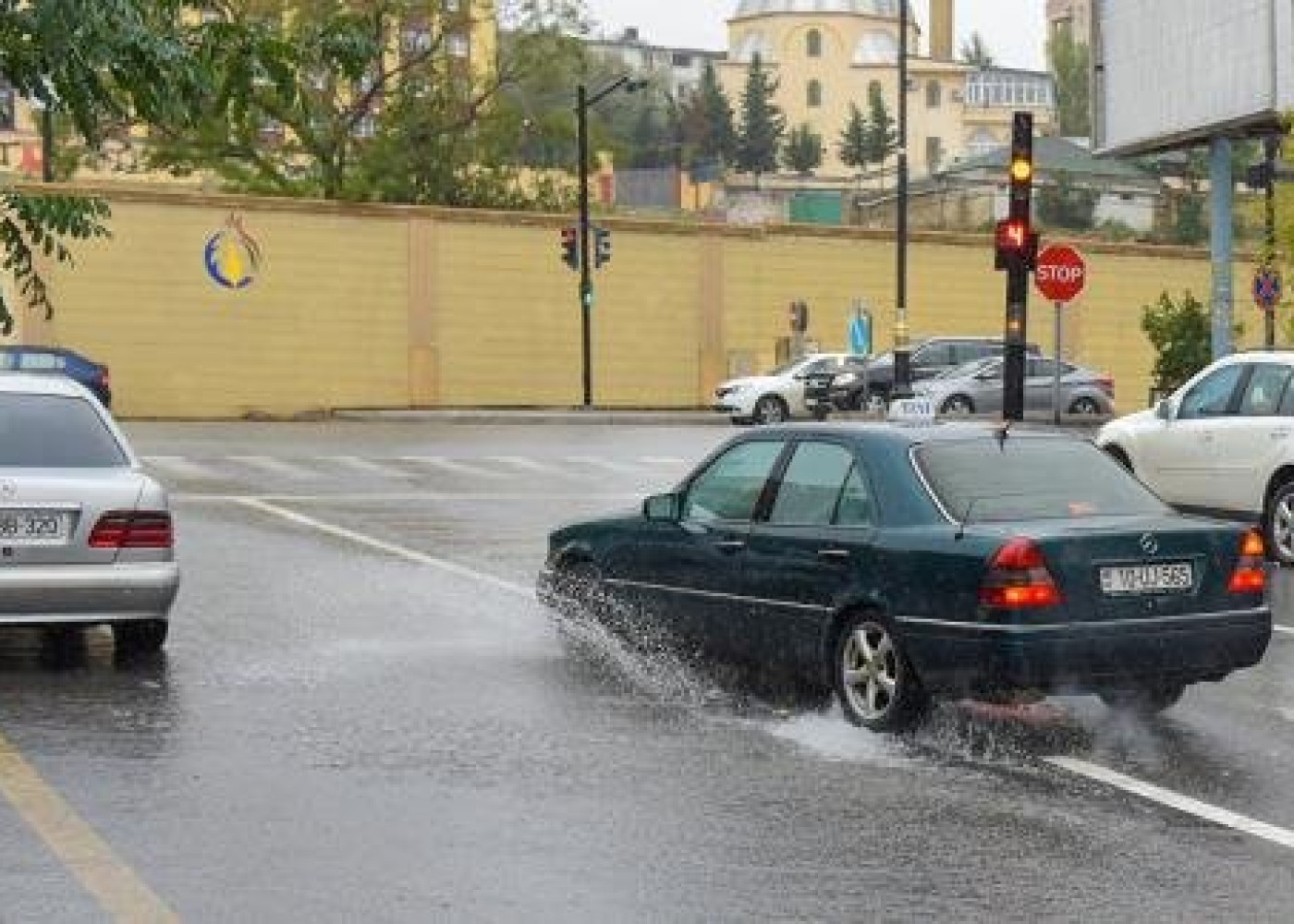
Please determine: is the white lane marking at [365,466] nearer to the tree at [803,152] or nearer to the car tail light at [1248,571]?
the car tail light at [1248,571]

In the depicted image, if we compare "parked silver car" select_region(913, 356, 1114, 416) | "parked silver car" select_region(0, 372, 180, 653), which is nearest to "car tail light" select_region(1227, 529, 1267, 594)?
"parked silver car" select_region(0, 372, 180, 653)

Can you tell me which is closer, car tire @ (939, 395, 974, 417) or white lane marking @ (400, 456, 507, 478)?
white lane marking @ (400, 456, 507, 478)

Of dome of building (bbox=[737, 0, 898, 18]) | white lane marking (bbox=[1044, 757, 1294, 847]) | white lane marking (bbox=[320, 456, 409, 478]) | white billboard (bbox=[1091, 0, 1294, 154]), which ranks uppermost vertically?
dome of building (bbox=[737, 0, 898, 18])

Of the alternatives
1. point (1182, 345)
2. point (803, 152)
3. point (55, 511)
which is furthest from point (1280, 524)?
point (803, 152)

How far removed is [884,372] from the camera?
49.3m

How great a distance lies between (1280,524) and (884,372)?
3184cm

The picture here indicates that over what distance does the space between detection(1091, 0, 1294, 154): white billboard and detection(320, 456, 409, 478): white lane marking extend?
13.9m

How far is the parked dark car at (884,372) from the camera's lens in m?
46.9

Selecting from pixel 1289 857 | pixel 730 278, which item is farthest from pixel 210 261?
pixel 1289 857

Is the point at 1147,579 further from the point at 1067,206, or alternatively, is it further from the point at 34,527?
the point at 1067,206

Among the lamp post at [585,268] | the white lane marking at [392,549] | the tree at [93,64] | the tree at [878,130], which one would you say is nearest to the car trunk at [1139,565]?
the tree at [93,64]

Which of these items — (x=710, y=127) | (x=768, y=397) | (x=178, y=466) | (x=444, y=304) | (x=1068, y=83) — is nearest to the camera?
(x=178, y=466)

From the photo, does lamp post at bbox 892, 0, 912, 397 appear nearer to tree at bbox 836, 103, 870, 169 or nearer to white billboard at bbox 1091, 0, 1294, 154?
white billboard at bbox 1091, 0, 1294, 154

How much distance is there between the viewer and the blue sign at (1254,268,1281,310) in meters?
37.2
